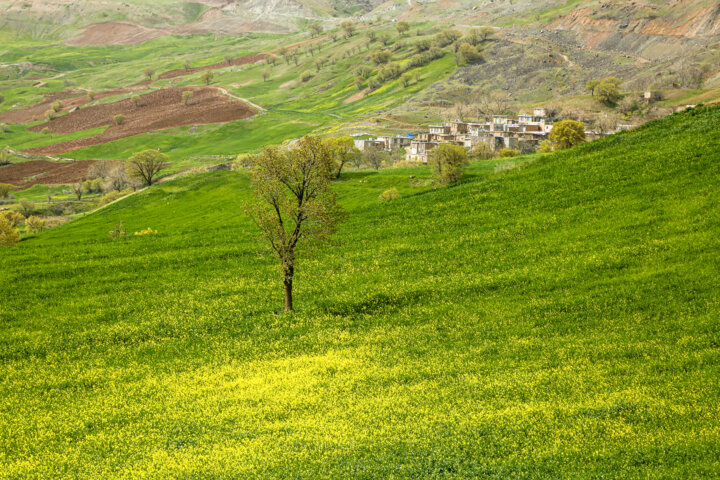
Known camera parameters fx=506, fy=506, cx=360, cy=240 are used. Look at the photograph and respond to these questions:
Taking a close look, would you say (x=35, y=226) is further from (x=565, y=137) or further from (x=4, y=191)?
(x=565, y=137)

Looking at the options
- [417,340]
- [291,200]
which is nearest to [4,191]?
[291,200]

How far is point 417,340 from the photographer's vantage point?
29.3 metres

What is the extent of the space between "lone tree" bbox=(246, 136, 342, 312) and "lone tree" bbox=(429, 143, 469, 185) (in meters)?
29.4

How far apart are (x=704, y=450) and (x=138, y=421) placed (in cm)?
2160

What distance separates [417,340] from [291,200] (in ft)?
47.1

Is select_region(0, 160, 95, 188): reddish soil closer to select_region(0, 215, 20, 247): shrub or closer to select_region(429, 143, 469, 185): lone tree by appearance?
select_region(0, 215, 20, 247): shrub

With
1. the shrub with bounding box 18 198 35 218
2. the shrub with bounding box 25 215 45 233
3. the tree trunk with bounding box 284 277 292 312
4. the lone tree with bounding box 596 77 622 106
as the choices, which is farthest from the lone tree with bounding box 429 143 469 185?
the lone tree with bounding box 596 77 622 106

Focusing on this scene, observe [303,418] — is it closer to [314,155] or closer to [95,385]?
[95,385]

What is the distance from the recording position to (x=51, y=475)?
1848cm

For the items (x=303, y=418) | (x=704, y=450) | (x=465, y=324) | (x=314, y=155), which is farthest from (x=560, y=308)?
(x=314, y=155)

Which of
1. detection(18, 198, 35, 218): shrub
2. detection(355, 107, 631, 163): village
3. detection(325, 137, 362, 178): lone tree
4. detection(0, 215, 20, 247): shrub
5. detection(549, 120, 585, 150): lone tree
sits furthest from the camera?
detection(355, 107, 631, 163): village

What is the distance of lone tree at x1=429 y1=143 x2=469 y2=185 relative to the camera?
6338 cm

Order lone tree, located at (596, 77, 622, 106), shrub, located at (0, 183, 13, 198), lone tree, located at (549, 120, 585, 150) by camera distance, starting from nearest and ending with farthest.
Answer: lone tree, located at (549, 120, 585, 150) → shrub, located at (0, 183, 13, 198) → lone tree, located at (596, 77, 622, 106)

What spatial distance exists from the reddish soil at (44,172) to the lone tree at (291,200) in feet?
501
